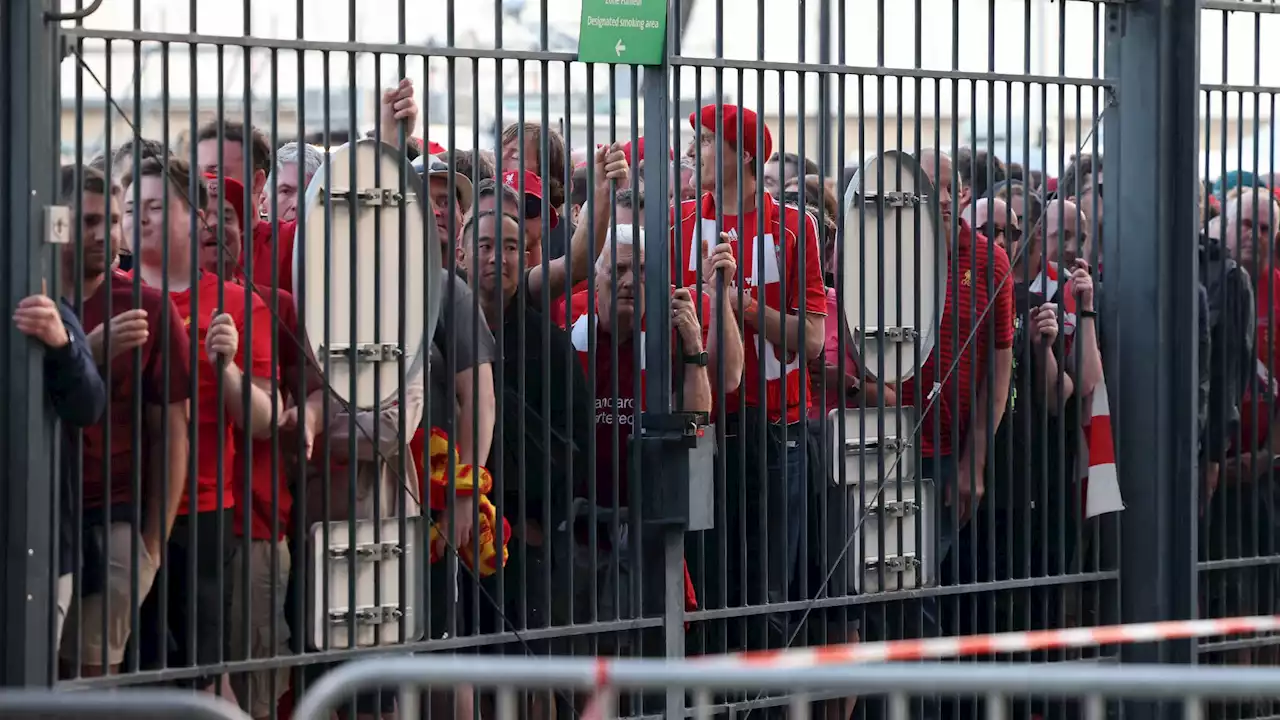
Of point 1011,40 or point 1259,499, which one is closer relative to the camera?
point 1011,40

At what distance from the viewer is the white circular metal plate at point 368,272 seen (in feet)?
18.1

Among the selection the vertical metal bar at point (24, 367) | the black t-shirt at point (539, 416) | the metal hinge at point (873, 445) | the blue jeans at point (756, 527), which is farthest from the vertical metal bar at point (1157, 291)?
the vertical metal bar at point (24, 367)

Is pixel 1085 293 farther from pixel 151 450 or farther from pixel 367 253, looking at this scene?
pixel 151 450

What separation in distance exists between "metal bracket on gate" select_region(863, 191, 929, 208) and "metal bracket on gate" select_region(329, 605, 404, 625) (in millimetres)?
1951

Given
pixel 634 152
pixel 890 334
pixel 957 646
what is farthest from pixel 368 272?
pixel 957 646

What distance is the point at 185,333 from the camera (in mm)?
5324

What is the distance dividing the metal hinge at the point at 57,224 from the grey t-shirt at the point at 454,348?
1098mm

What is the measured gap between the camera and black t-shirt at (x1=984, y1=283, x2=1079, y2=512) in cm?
677

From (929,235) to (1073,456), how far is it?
96cm

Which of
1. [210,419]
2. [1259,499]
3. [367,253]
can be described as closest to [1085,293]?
[1259,499]

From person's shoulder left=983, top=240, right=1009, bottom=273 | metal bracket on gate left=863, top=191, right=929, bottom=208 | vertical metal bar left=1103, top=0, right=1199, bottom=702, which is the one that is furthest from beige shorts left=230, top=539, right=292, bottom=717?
vertical metal bar left=1103, top=0, right=1199, bottom=702

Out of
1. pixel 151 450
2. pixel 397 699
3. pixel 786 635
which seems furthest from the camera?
pixel 786 635

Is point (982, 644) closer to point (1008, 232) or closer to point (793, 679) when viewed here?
point (793, 679)

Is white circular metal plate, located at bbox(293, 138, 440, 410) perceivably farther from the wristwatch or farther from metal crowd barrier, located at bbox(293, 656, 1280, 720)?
metal crowd barrier, located at bbox(293, 656, 1280, 720)
